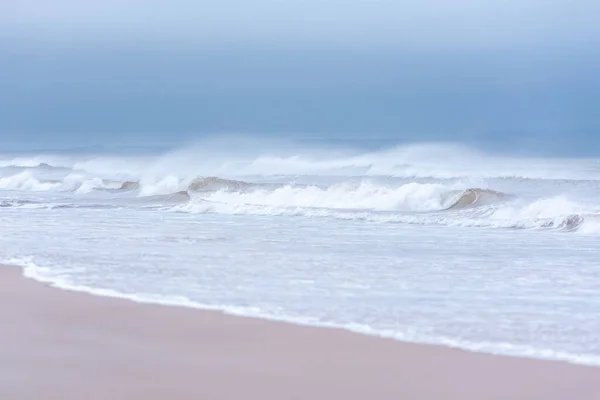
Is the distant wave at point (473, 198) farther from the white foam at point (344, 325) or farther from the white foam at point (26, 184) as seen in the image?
the white foam at point (26, 184)

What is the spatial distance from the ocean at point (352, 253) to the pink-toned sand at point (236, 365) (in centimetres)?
33

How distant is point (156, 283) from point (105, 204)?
10.5m

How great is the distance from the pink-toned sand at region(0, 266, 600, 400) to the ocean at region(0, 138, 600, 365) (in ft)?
1.10

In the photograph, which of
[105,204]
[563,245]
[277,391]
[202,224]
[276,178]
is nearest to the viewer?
[277,391]

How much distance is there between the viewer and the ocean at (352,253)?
621 centimetres

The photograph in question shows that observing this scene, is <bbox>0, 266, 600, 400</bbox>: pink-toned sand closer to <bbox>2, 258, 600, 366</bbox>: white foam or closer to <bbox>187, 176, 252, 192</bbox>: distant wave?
<bbox>2, 258, 600, 366</bbox>: white foam

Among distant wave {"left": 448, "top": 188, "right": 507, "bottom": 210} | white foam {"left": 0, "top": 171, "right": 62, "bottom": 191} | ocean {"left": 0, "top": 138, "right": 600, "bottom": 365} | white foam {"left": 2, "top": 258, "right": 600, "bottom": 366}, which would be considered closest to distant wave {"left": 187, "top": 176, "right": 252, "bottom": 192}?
ocean {"left": 0, "top": 138, "right": 600, "bottom": 365}

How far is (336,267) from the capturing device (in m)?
8.54

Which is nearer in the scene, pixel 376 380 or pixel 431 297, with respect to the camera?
pixel 376 380

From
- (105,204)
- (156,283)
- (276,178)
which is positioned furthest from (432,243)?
(276,178)

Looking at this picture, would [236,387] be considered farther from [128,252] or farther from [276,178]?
[276,178]

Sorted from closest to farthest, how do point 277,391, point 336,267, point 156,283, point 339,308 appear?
1. point 277,391
2. point 339,308
3. point 156,283
4. point 336,267

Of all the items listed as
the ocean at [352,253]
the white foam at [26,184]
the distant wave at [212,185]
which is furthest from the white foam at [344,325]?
the white foam at [26,184]

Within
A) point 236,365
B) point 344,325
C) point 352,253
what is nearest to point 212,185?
point 352,253
